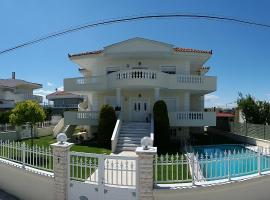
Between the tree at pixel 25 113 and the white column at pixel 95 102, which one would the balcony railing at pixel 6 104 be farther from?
the tree at pixel 25 113

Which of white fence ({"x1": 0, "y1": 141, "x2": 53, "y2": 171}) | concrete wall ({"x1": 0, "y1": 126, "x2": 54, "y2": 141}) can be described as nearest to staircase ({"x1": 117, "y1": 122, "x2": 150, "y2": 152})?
white fence ({"x1": 0, "y1": 141, "x2": 53, "y2": 171})

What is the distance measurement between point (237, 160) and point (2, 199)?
8.18 metres

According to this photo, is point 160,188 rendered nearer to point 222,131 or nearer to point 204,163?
point 204,163

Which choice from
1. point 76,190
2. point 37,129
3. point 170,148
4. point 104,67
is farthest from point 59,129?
point 76,190

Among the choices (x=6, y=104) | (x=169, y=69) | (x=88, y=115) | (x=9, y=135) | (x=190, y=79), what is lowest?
(x=9, y=135)

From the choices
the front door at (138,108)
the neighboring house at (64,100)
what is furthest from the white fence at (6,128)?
the neighboring house at (64,100)

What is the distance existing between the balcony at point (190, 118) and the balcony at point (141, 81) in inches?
84.3

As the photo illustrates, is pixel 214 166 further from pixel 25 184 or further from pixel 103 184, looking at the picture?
pixel 25 184

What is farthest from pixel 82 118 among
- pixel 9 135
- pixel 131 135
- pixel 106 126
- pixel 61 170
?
pixel 61 170

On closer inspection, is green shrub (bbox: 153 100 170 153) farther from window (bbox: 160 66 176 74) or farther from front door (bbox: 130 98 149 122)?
window (bbox: 160 66 176 74)

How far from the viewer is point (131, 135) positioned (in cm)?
1877

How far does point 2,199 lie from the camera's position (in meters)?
10.0

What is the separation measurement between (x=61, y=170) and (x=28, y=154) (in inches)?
90.3

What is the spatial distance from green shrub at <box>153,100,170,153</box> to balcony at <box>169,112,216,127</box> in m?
1.81
